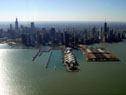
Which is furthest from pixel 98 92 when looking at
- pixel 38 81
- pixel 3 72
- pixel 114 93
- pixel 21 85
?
pixel 3 72

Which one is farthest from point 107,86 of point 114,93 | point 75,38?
point 75,38

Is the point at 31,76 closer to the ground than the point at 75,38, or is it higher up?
closer to the ground

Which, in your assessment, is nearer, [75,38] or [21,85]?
[21,85]

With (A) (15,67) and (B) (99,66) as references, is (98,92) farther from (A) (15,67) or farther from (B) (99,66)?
(A) (15,67)

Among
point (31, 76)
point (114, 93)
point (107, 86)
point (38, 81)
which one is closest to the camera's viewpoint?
point (114, 93)

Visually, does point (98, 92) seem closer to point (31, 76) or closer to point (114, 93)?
point (114, 93)

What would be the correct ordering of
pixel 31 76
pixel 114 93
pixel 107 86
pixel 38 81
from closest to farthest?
pixel 114 93 → pixel 107 86 → pixel 38 81 → pixel 31 76
